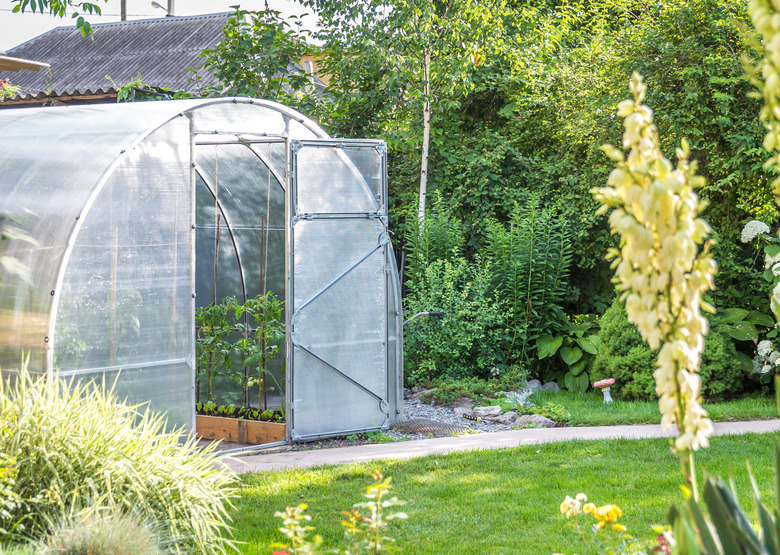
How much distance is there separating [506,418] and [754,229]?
11.0ft

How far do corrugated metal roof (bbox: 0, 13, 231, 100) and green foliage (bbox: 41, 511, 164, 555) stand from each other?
16.7 m

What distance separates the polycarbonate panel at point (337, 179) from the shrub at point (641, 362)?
9.75ft

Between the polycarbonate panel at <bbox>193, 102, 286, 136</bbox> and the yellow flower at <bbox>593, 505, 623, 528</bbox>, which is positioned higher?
the polycarbonate panel at <bbox>193, 102, 286, 136</bbox>

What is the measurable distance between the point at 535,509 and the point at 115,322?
3.10m

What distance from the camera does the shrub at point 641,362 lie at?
823cm

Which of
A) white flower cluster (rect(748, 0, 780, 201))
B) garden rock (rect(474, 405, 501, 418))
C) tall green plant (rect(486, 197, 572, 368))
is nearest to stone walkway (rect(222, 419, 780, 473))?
garden rock (rect(474, 405, 501, 418))

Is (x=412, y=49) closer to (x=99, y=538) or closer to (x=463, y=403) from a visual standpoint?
(x=463, y=403)

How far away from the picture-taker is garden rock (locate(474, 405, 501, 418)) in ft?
26.0

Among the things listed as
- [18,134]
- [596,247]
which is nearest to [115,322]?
[18,134]

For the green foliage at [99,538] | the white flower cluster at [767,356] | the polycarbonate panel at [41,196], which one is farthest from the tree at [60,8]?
the white flower cluster at [767,356]

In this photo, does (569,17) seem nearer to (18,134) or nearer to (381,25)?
(381,25)

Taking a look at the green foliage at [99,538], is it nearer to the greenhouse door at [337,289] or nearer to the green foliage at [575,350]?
the greenhouse door at [337,289]

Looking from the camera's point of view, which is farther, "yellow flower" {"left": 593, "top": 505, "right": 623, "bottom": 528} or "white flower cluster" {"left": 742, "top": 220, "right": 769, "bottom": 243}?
"white flower cluster" {"left": 742, "top": 220, "right": 769, "bottom": 243}

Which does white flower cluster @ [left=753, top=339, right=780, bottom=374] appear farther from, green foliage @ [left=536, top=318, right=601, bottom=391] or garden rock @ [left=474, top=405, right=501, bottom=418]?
garden rock @ [left=474, top=405, right=501, bottom=418]
